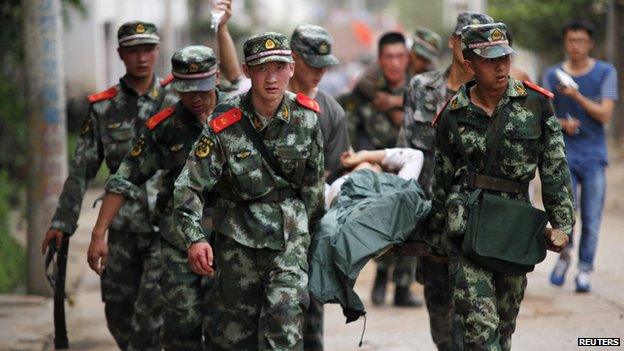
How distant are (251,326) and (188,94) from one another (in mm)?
1354

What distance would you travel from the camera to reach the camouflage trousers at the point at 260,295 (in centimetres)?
601

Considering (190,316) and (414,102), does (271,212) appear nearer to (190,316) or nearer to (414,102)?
(190,316)

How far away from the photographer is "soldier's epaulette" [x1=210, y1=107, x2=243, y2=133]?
6.05 meters

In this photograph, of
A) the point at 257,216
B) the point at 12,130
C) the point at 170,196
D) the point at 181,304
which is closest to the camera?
the point at 257,216

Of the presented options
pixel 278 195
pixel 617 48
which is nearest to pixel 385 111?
pixel 278 195

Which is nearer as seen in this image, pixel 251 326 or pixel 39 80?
pixel 251 326

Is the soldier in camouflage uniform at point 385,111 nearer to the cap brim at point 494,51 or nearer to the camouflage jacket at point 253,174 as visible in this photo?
the camouflage jacket at point 253,174

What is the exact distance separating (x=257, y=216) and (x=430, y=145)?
179cm

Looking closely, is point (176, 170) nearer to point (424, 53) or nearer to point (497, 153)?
point (497, 153)

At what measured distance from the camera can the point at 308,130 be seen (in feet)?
20.3

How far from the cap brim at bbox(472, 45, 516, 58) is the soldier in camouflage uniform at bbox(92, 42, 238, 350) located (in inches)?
61.6

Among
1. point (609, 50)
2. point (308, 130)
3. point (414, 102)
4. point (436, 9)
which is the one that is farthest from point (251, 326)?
point (436, 9)

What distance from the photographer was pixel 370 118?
33.0 feet

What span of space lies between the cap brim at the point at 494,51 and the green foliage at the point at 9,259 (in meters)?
6.46
